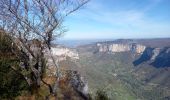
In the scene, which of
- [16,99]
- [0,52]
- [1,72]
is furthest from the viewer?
[0,52]

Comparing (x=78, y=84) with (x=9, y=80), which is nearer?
(x=9, y=80)

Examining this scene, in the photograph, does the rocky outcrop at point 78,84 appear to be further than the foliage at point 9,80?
Yes

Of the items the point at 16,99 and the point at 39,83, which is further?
the point at 39,83

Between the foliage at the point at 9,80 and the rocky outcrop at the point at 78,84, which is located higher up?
the foliage at the point at 9,80

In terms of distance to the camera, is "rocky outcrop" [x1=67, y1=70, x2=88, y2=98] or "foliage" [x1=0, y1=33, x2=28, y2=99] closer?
"foliage" [x1=0, y1=33, x2=28, y2=99]

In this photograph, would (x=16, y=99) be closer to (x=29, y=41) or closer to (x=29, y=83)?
(x=29, y=83)

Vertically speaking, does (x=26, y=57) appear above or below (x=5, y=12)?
below

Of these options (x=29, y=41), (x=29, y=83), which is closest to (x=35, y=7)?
(x=29, y=41)

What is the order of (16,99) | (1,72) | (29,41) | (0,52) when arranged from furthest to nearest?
(0,52), (29,41), (16,99), (1,72)

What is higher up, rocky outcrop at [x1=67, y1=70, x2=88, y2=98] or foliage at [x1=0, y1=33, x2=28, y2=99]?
foliage at [x1=0, y1=33, x2=28, y2=99]

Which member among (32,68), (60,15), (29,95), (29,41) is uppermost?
(60,15)

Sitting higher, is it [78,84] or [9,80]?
[9,80]
